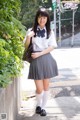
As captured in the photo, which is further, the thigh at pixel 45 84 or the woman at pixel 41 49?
the thigh at pixel 45 84

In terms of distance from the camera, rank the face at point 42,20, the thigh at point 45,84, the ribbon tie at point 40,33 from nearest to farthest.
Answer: the face at point 42,20 → the ribbon tie at point 40,33 → the thigh at point 45,84

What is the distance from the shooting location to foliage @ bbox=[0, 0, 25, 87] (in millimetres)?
4410

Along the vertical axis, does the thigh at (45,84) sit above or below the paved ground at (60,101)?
above

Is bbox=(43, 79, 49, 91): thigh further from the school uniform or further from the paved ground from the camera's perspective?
the paved ground

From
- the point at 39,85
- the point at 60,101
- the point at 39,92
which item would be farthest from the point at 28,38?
the point at 60,101

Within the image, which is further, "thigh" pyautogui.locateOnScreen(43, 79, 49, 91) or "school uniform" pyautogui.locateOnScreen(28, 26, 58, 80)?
"thigh" pyautogui.locateOnScreen(43, 79, 49, 91)

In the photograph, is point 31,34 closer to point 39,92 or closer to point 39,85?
point 39,85

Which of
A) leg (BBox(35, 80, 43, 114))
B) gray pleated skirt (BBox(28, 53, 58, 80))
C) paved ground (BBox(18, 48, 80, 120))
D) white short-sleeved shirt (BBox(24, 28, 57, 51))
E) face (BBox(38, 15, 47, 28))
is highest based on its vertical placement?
face (BBox(38, 15, 47, 28))

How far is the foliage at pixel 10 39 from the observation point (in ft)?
14.5

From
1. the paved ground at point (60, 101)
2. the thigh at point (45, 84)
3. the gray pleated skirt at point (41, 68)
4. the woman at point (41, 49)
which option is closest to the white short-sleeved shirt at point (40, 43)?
the woman at point (41, 49)

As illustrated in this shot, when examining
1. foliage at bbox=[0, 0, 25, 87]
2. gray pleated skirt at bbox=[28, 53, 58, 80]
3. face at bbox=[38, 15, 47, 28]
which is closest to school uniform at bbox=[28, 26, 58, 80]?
gray pleated skirt at bbox=[28, 53, 58, 80]

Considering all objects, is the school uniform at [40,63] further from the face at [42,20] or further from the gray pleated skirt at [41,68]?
the face at [42,20]

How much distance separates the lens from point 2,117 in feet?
13.5

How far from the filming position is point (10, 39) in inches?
204
